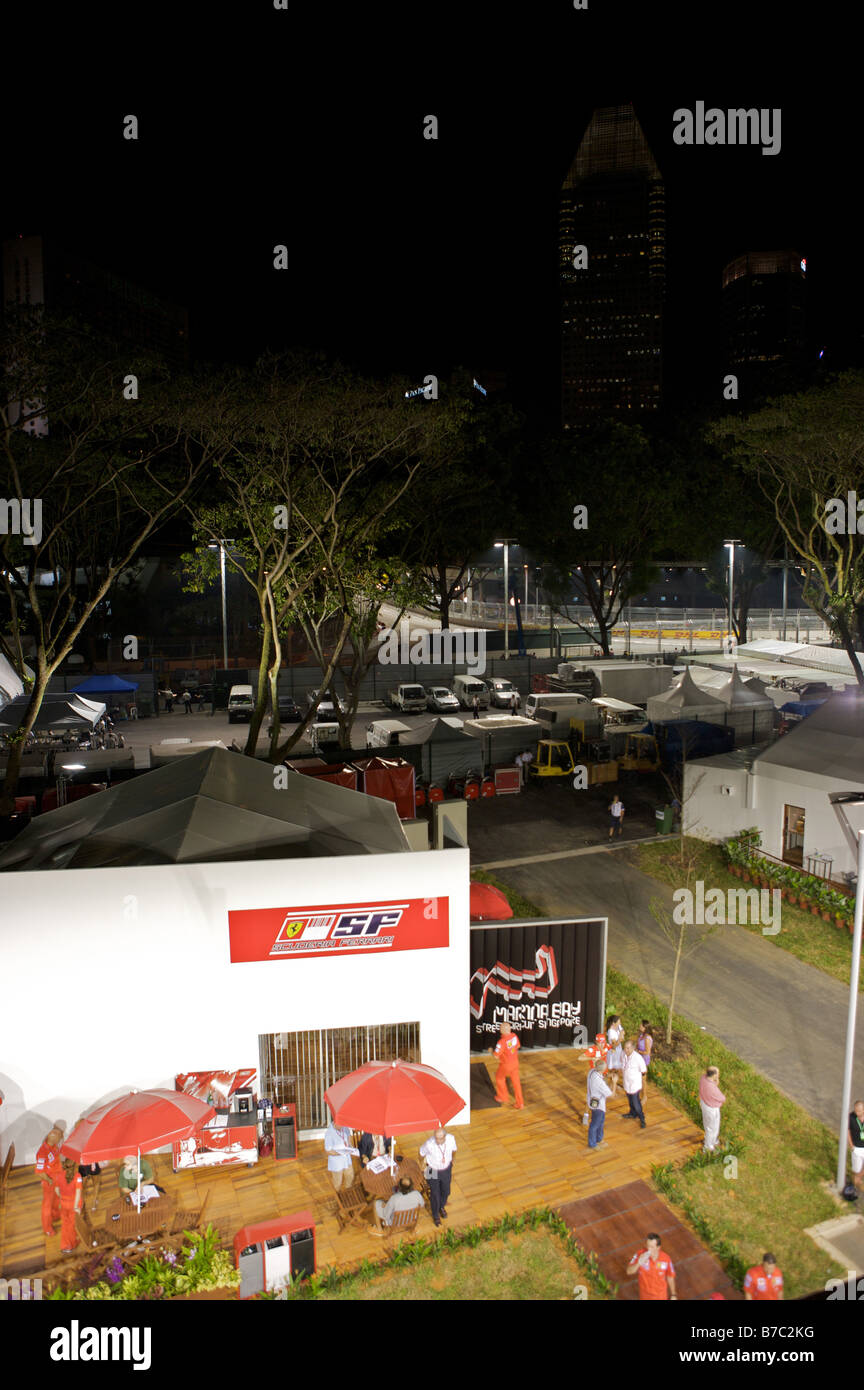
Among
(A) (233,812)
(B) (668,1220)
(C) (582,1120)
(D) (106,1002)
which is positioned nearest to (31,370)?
(A) (233,812)

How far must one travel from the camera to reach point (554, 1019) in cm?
1198

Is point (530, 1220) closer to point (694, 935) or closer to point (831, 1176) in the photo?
point (831, 1176)

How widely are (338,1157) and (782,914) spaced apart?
1146 cm

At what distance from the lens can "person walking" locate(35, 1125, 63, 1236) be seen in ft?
27.7

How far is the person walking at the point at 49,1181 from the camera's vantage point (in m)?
8.44

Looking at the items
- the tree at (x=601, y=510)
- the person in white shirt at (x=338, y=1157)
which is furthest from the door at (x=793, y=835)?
the tree at (x=601, y=510)

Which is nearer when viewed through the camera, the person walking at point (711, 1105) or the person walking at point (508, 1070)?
the person walking at point (711, 1105)

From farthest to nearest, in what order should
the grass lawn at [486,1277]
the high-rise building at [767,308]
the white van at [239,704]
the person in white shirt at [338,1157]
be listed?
1. the high-rise building at [767,308]
2. the white van at [239,704]
3. the person in white shirt at [338,1157]
4. the grass lawn at [486,1277]

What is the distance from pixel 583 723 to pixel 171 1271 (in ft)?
81.3

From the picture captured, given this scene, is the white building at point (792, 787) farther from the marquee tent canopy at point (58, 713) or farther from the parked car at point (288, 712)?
the marquee tent canopy at point (58, 713)

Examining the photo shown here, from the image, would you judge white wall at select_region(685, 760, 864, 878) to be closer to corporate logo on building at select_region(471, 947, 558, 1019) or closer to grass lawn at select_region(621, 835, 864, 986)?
grass lawn at select_region(621, 835, 864, 986)

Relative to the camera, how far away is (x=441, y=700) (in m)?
38.8

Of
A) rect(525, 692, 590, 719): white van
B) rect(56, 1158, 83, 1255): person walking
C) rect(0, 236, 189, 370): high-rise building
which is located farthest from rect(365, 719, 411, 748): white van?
rect(0, 236, 189, 370): high-rise building

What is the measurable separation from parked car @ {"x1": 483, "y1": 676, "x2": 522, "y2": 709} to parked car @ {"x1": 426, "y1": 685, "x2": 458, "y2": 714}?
1974 millimetres
